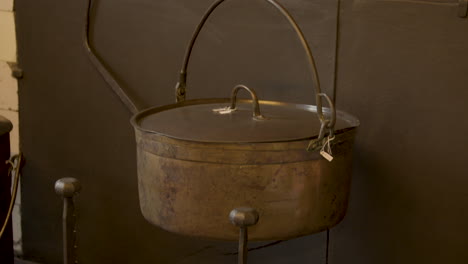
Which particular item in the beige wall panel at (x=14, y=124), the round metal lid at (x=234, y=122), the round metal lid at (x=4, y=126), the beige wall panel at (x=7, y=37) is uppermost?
the beige wall panel at (x=7, y=37)

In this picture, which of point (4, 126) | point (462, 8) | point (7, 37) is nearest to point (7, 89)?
point (7, 37)

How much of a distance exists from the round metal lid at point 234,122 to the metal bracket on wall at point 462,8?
0.50m

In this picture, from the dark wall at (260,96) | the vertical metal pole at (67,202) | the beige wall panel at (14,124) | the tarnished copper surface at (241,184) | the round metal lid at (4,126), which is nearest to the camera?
the vertical metal pole at (67,202)

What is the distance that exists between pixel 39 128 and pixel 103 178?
16.8 inches

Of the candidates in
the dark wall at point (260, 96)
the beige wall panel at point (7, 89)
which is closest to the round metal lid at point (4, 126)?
the dark wall at point (260, 96)

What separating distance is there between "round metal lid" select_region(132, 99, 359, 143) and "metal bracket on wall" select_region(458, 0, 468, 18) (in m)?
0.50

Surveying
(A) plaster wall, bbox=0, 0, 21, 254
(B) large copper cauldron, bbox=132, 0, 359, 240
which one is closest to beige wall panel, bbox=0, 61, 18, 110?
(A) plaster wall, bbox=0, 0, 21, 254

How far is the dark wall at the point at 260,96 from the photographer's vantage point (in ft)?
8.57

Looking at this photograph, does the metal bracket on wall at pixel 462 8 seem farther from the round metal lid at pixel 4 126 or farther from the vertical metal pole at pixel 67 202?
the round metal lid at pixel 4 126

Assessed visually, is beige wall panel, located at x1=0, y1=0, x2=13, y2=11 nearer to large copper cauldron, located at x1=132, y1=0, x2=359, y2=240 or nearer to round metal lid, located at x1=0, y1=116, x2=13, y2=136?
round metal lid, located at x1=0, y1=116, x2=13, y2=136

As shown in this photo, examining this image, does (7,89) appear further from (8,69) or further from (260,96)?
(260,96)

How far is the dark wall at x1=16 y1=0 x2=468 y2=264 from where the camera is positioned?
261cm

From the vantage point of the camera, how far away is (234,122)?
242 centimetres

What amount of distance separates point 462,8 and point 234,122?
0.86 m
